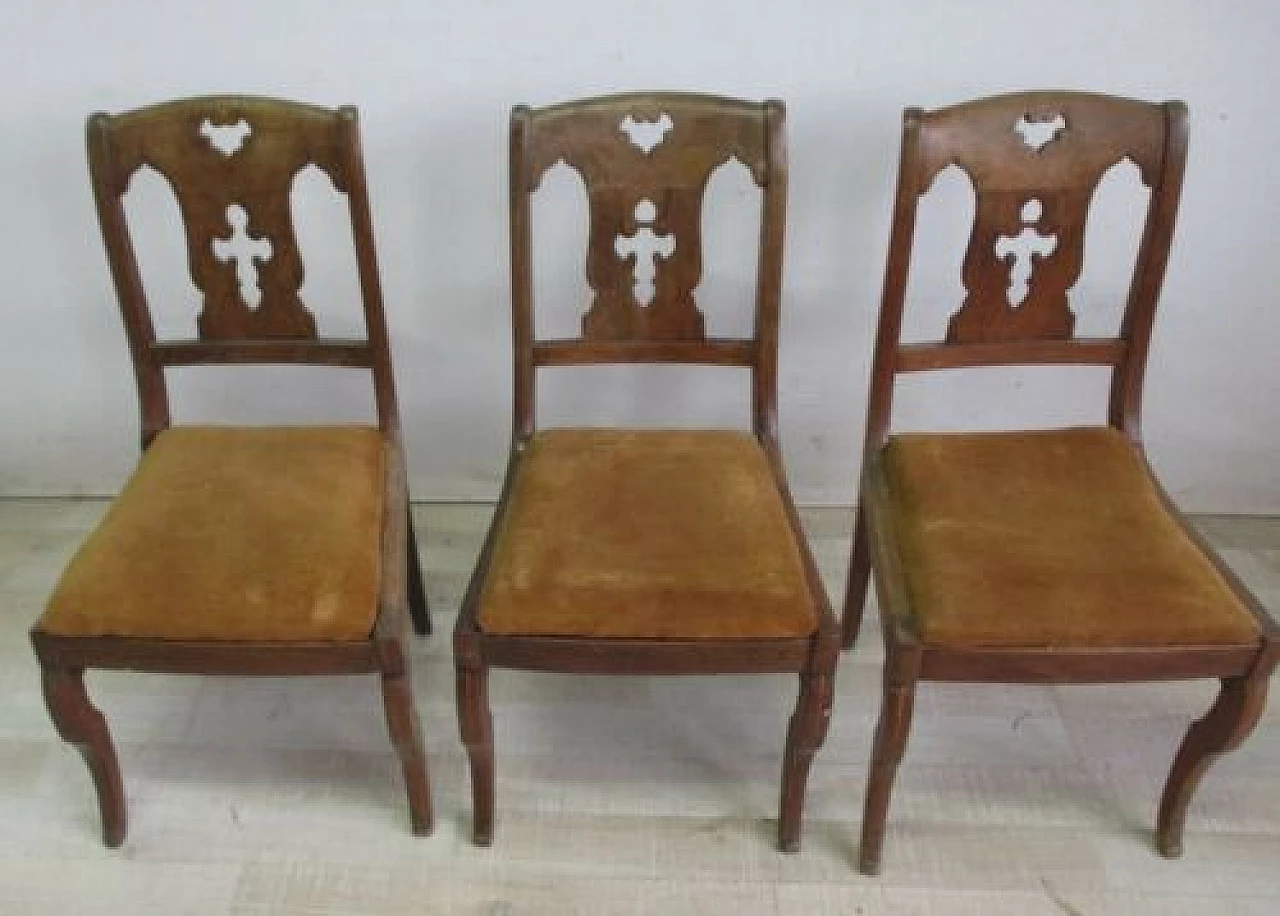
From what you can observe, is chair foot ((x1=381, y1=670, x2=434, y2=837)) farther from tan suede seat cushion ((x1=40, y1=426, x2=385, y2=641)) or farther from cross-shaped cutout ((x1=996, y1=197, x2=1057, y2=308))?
cross-shaped cutout ((x1=996, y1=197, x2=1057, y2=308))

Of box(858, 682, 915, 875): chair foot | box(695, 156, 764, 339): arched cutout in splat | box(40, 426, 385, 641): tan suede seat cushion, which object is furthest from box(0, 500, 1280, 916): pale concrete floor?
box(695, 156, 764, 339): arched cutout in splat

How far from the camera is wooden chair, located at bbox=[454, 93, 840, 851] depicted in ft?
4.06

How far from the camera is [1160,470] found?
2.06 meters

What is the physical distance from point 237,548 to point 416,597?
490mm

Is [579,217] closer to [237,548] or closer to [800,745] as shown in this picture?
[237,548]

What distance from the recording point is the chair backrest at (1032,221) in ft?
4.54

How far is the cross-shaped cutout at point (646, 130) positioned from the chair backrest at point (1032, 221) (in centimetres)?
32

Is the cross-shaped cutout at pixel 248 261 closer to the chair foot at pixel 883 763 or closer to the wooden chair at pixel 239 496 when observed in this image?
the wooden chair at pixel 239 496

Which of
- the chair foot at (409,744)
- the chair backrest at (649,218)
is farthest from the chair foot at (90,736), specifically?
the chair backrest at (649,218)

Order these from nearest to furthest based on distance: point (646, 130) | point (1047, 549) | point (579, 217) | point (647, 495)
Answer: point (1047, 549)
point (647, 495)
point (646, 130)
point (579, 217)

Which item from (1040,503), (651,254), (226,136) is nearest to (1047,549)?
(1040,503)

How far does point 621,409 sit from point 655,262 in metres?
0.51

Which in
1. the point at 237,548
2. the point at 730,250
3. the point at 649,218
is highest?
the point at 649,218

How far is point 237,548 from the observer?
1320mm
